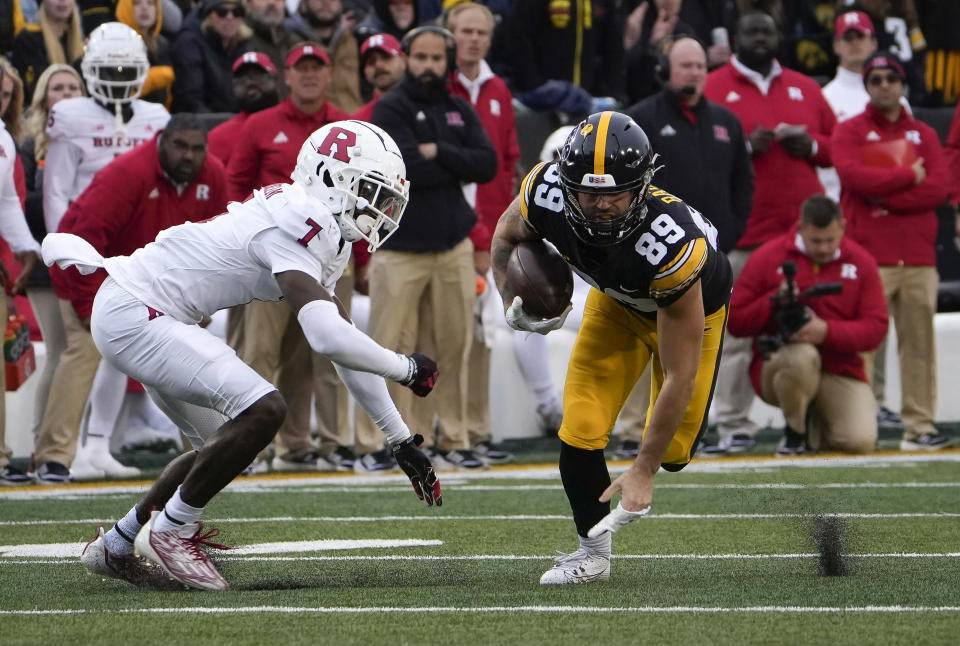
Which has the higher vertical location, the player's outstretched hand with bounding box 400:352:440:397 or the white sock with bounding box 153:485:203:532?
the player's outstretched hand with bounding box 400:352:440:397

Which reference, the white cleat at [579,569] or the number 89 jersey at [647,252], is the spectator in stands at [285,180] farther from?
the white cleat at [579,569]

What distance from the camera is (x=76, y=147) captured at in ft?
A: 26.7

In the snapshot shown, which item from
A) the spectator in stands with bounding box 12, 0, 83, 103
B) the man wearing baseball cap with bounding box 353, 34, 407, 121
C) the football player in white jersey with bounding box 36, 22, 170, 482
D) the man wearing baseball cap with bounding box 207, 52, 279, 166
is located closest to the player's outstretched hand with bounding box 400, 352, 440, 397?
the football player in white jersey with bounding box 36, 22, 170, 482

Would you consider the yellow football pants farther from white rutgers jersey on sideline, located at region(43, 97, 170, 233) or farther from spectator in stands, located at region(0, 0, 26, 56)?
spectator in stands, located at region(0, 0, 26, 56)

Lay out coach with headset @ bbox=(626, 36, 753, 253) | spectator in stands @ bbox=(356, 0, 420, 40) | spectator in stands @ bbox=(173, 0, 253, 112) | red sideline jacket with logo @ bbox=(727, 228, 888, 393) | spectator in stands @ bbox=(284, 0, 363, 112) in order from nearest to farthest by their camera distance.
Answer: coach with headset @ bbox=(626, 36, 753, 253) < red sideline jacket with logo @ bbox=(727, 228, 888, 393) < spectator in stands @ bbox=(284, 0, 363, 112) < spectator in stands @ bbox=(173, 0, 253, 112) < spectator in stands @ bbox=(356, 0, 420, 40)

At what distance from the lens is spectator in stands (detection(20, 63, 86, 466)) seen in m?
8.05

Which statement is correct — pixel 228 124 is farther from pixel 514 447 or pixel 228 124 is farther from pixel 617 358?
pixel 617 358

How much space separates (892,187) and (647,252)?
4873mm

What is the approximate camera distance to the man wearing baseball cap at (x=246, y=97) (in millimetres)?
8680

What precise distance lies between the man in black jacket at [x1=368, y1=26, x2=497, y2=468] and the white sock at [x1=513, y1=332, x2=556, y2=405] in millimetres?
1337

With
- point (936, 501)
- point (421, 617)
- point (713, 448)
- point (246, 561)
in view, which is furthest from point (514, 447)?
point (421, 617)

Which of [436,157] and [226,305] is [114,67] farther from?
[226,305]

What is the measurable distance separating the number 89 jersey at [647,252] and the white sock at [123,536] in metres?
1.50

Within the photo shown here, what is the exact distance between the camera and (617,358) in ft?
16.5
